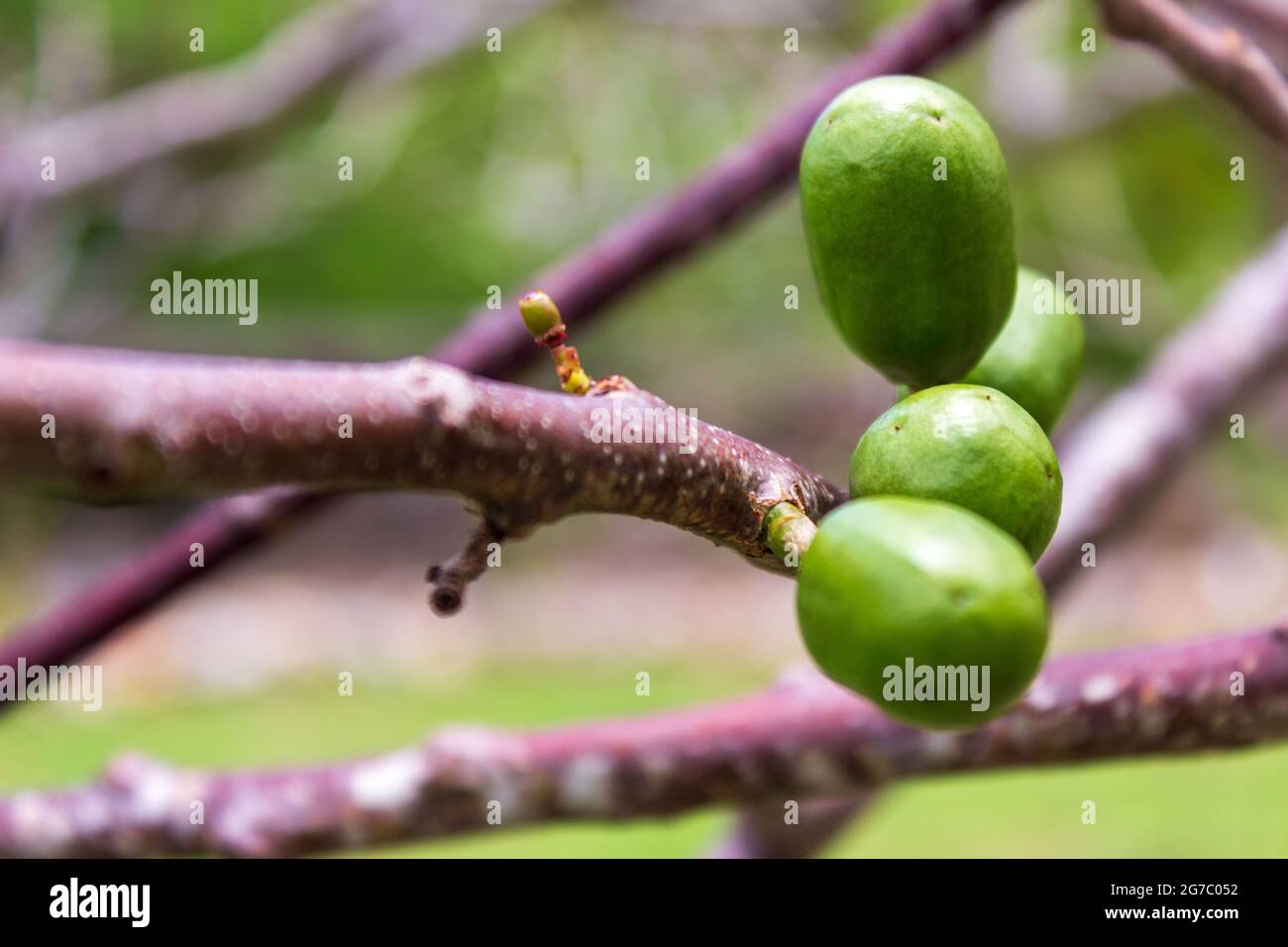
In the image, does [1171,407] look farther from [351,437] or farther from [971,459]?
[351,437]

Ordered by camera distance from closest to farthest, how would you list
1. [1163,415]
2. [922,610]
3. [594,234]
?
[922,610] → [1163,415] → [594,234]

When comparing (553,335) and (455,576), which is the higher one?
(553,335)

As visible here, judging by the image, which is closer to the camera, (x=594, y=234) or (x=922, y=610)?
(x=922, y=610)

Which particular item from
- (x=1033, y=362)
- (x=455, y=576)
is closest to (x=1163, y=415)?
(x=1033, y=362)

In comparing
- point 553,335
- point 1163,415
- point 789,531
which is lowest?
point 789,531

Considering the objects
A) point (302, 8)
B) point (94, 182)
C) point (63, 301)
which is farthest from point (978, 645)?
point (63, 301)

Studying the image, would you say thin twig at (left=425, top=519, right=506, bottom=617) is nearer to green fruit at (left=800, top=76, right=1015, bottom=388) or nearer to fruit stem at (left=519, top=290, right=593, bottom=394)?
fruit stem at (left=519, top=290, right=593, bottom=394)

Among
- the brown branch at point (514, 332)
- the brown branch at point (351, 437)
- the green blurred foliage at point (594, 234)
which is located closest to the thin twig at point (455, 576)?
the brown branch at point (351, 437)

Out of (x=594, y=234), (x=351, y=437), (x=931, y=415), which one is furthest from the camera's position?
(x=594, y=234)

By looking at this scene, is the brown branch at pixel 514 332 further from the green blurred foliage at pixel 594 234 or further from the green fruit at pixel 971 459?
the green blurred foliage at pixel 594 234
